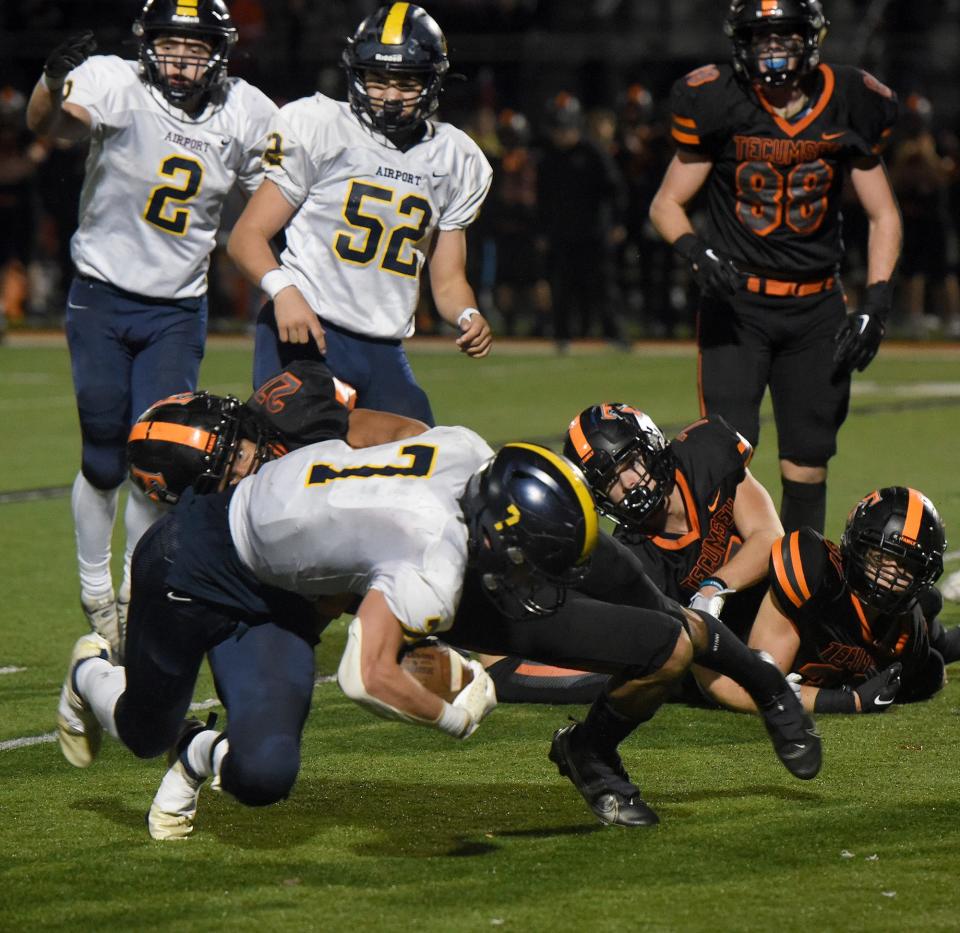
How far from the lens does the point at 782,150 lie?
5.99 metres

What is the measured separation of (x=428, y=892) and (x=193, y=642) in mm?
781

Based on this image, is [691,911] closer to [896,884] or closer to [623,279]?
[896,884]

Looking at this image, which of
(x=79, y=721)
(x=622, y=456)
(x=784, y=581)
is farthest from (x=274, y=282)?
(x=784, y=581)

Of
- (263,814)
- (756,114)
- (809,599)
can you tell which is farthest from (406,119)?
(263,814)

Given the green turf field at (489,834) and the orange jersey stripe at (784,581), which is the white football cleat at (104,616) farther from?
the orange jersey stripe at (784,581)

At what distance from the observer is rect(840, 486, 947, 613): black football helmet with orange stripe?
16.2ft

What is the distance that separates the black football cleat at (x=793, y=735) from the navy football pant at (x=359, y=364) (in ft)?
5.19

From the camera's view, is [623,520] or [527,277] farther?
[527,277]

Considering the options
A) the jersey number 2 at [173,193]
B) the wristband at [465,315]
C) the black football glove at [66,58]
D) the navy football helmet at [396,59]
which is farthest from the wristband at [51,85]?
the wristband at [465,315]

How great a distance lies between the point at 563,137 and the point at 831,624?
10604mm

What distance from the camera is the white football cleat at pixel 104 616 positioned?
5.88 meters

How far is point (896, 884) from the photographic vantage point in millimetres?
3795

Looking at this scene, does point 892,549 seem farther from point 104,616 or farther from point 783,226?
point 104,616

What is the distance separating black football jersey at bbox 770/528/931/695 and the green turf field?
15 cm
